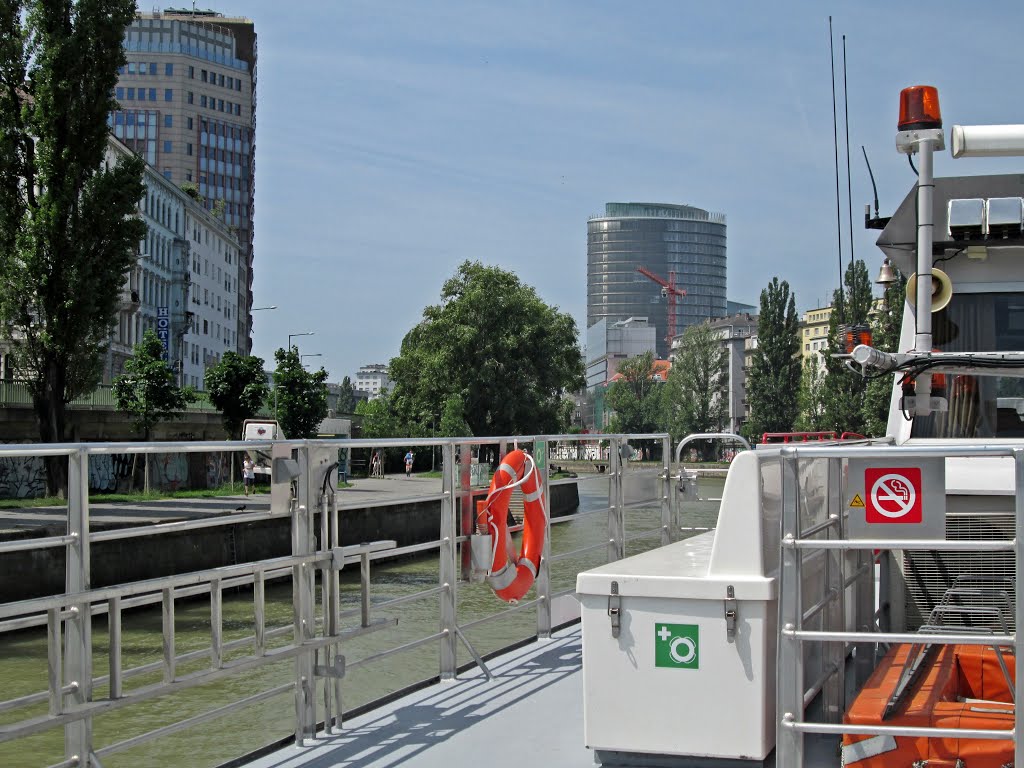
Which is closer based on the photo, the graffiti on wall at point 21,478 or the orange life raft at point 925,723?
the orange life raft at point 925,723

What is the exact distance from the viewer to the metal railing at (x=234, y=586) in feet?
14.7

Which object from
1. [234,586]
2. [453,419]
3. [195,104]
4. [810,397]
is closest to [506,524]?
[234,586]

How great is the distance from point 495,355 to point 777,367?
135ft

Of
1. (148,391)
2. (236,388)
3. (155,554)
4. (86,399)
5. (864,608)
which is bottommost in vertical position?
(155,554)

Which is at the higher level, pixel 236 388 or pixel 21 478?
pixel 236 388

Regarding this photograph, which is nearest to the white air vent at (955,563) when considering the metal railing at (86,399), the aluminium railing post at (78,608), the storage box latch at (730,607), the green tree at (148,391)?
the storage box latch at (730,607)

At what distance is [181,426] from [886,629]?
57.7 meters

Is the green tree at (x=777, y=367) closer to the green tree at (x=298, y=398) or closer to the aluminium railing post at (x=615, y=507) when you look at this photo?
the green tree at (x=298, y=398)

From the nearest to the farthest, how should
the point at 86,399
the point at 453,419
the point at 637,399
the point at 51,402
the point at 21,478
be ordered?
the point at 51,402 < the point at 21,478 < the point at 86,399 < the point at 453,419 < the point at 637,399

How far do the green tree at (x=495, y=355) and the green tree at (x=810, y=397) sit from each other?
101 ft

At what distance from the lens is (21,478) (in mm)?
35875

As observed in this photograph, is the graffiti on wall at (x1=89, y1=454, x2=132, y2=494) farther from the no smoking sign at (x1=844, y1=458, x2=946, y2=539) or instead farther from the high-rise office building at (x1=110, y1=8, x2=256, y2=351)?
the high-rise office building at (x1=110, y1=8, x2=256, y2=351)

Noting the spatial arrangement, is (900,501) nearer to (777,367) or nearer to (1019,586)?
(1019,586)

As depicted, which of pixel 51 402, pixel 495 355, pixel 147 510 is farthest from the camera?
pixel 495 355
